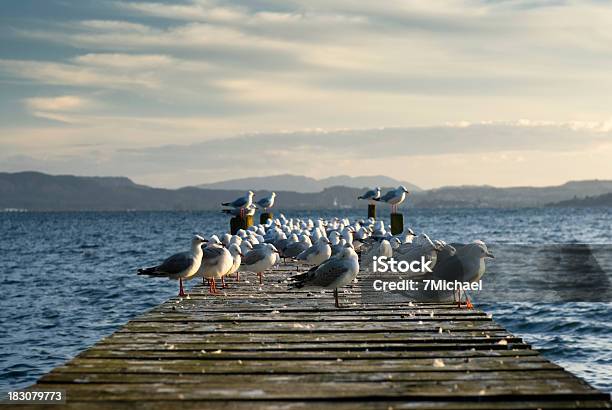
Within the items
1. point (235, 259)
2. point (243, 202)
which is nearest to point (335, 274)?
point (235, 259)

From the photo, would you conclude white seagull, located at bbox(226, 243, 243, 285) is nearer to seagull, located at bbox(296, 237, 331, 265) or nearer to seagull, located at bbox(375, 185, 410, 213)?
seagull, located at bbox(296, 237, 331, 265)

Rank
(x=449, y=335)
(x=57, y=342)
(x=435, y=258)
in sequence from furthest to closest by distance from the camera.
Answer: (x=57, y=342), (x=435, y=258), (x=449, y=335)

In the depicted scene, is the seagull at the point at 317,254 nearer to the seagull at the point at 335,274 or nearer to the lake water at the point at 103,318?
the seagull at the point at 335,274

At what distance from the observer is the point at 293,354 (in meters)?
9.09

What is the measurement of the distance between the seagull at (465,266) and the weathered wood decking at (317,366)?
160 centimetres

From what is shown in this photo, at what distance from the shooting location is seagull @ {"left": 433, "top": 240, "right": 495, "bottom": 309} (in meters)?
14.0

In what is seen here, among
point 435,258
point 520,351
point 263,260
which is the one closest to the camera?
point 520,351

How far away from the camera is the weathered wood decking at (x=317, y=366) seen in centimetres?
712

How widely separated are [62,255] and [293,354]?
5602 cm

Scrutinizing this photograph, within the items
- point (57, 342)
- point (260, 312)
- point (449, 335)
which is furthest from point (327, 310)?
point (57, 342)

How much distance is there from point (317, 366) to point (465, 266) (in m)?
6.22

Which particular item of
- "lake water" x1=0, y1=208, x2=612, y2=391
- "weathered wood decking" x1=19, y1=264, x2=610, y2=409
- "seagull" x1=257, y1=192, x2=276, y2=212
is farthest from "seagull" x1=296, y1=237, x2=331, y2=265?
"seagull" x1=257, y1=192, x2=276, y2=212

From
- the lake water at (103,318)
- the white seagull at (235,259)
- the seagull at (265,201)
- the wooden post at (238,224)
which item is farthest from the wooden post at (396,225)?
the white seagull at (235,259)

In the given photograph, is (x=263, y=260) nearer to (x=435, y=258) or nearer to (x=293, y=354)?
(x=435, y=258)
